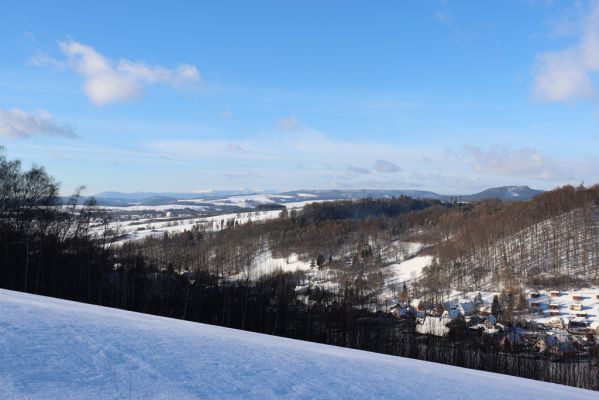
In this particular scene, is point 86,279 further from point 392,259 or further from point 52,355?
point 392,259

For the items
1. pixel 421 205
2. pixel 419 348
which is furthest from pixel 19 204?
pixel 421 205

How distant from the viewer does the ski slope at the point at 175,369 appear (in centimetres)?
504

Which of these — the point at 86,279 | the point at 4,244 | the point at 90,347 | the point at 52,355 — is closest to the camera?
the point at 52,355

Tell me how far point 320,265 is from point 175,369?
297ft

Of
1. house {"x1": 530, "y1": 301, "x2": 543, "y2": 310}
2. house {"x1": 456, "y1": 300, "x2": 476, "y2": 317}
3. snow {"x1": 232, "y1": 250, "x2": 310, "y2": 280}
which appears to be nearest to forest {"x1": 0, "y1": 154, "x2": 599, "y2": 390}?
snow {"x1": 232, "y1": 250, "x2": 310, "y2": 280}

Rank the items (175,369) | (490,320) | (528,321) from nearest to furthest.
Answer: (175,369), (490,320), (528,321)

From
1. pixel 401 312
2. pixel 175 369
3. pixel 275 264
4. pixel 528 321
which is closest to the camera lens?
pixel 175 369

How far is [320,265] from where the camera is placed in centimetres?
9538

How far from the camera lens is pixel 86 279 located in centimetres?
3841

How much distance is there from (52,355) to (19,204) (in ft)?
110

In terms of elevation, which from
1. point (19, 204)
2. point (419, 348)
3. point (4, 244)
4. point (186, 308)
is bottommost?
point (419, 348)

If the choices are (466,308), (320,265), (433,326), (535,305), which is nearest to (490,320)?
(433,326)

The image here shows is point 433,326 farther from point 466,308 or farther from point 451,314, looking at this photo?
point 466,308

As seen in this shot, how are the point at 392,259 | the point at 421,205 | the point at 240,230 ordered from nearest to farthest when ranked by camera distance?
the point at 392,259, the point at 240,230, the point at 421,205
